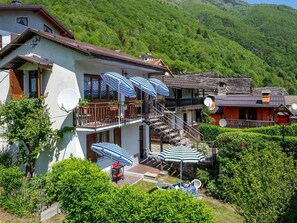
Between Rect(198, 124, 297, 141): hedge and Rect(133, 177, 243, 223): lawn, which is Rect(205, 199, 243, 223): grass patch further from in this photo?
Rect(198, 124, 297, 141): hedge

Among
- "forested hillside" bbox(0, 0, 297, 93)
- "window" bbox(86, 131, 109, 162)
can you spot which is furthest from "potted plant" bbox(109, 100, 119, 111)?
"forested hillside" bbox(0, 0, 297, 93)

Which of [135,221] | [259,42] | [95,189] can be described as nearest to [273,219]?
[135,221]

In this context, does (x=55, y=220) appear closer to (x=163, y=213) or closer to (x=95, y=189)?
(x=95, y=189)

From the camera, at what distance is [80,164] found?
11.9m

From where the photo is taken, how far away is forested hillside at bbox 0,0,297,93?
62469mm

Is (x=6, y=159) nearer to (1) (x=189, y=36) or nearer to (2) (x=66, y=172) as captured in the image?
(2) (x=66, y=172)

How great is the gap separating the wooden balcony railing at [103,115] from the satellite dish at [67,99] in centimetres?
103

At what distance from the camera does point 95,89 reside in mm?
17000

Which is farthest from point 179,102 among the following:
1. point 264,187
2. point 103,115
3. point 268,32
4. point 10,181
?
point 268,32

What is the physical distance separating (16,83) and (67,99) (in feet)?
14.1

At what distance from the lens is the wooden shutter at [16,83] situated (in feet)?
51.3

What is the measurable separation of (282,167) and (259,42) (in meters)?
102

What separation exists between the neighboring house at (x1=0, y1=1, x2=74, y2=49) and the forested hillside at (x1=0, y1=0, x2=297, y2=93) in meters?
28.1

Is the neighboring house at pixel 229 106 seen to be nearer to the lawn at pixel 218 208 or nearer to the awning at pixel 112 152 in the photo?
the lawn at pixel 218 208
